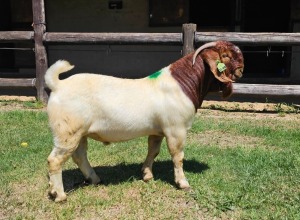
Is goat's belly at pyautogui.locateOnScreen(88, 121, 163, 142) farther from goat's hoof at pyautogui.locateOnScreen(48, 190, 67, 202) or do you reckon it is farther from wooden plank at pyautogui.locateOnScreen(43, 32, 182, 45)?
wooden plank at pyautogui.locateOnScreen(43, 32, 182, 45)

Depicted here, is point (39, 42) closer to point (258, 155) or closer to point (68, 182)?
point (68, 182)

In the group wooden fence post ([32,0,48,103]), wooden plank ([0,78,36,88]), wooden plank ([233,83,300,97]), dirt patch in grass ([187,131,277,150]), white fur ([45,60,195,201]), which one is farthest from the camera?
wooden plank ([0,78,36,88])

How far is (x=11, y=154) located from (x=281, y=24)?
875 cm

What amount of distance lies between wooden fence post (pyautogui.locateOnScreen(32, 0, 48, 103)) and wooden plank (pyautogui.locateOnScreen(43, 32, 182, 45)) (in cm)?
17

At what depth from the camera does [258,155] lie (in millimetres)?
5055

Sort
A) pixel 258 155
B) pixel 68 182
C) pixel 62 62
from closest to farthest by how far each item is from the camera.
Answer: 1. pixel 62 62
2. pixel 68 182
3. pixel 258 155

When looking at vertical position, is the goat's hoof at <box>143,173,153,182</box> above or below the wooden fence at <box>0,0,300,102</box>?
below

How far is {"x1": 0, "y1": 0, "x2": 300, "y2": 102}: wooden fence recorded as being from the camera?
299 inches

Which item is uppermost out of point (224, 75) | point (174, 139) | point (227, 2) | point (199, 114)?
point (227, 2)

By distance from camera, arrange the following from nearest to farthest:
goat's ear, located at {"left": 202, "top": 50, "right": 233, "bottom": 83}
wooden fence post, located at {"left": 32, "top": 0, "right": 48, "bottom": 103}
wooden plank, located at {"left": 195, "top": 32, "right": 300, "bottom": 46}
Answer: goat's ear, located at {"left": 202, "top": 50, "right": 233, "bottom": 83}, wooden plank, located at {"left": 195, "top": 32, "right": 300, "bottom": 46}, wooden fence post, located at {"left": 32, "top": 0, "right": 48, "bottom": 103}

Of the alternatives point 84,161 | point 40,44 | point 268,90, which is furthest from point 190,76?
point 40,44

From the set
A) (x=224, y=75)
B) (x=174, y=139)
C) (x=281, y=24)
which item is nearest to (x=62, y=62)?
(x=174, y=139)

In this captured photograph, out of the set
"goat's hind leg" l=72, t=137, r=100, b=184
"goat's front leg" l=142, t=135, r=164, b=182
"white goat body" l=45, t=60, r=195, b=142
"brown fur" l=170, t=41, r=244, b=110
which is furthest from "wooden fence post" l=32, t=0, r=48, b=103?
"brown fur" l=170, t=41, r=244, b=110

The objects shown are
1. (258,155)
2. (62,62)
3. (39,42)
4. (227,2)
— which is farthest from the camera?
(227,2)
